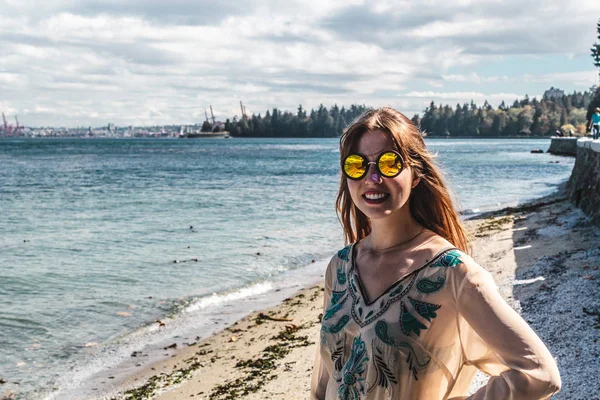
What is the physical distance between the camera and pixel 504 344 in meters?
1.88

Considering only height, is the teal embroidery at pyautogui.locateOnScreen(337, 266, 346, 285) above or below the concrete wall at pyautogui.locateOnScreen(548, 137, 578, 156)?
above

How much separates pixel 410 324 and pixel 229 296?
35.9 feet

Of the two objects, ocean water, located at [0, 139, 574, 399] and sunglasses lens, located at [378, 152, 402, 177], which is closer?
sunglasses lens, located at [378, 152, 402, 177]

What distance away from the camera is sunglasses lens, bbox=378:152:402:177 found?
7.44 ft

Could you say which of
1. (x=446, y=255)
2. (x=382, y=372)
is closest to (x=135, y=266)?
(x=382, y=372)

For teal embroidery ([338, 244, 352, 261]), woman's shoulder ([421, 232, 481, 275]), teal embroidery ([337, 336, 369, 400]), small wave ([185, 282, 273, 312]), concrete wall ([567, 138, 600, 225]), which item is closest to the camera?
woman's shoulder ([421, 232, 481, 275])

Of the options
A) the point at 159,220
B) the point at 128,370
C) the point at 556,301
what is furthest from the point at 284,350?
the point at 159,220

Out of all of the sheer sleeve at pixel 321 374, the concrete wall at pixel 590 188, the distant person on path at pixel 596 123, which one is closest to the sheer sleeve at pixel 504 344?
the sheer sleeve at pixel 321 374

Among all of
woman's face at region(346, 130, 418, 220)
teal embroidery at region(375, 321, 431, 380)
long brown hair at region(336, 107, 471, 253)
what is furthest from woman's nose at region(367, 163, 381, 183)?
teal embroidery at region(375, 321, 431, 380)

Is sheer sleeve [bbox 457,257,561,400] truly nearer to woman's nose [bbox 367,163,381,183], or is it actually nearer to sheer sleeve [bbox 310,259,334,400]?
woman's nose [bbox 367,163,381,183]

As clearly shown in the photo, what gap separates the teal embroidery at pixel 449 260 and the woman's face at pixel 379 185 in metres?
0.29

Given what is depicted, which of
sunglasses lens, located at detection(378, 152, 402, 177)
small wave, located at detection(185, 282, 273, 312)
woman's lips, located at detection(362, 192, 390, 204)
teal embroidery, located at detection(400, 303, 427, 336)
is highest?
sunglasses lens, located at detection(378, 152, 402, 177)

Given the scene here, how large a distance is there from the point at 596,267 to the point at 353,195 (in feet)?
22.4

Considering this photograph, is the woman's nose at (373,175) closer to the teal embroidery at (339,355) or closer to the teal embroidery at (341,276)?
the teal embroidery at (341,276)
